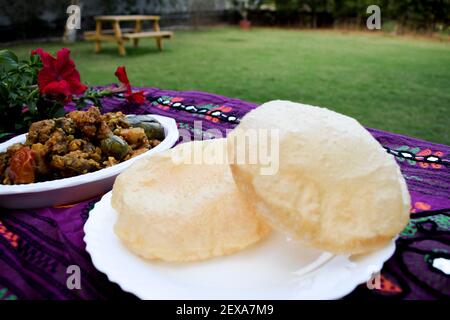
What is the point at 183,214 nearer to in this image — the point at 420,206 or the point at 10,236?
the point at 10,236

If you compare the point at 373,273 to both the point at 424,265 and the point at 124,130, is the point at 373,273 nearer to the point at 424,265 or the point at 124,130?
the point at 424,265

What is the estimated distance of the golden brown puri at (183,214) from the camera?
23.8 inches

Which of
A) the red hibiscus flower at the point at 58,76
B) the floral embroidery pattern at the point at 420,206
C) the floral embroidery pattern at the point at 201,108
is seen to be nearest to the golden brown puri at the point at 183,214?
the floral embroidery pattern at the point at 420,206

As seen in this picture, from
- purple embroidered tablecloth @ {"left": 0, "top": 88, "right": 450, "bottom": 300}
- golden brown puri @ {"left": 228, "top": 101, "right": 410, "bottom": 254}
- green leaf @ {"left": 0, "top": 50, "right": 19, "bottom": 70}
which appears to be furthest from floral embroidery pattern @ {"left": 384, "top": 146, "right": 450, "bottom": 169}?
green leaf @ {"left": 0, "top": 50, "right": 19, "bottom": 70}

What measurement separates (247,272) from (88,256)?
30cm

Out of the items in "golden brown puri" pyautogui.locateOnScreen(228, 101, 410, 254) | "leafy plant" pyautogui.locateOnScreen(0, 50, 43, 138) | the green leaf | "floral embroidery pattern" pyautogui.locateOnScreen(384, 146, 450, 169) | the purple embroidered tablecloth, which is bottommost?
the purple embroidered tablecloth

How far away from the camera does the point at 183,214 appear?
623mm

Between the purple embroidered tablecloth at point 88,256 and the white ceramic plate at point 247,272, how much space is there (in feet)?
0.20

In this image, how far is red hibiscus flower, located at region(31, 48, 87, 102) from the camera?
1.12m

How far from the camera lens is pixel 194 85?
15.1 ft

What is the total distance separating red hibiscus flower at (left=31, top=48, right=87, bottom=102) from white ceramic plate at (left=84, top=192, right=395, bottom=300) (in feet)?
2.08

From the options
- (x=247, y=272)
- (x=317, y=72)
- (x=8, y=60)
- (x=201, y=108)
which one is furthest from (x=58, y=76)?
(x=317, y=72)

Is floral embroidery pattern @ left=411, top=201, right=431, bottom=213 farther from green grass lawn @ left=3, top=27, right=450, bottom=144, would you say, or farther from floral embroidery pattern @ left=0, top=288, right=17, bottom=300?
green grass lawn @ left=3, top=27, right=450, bottom=144
